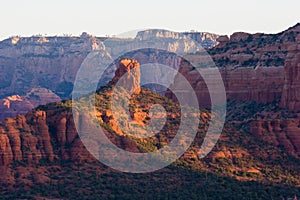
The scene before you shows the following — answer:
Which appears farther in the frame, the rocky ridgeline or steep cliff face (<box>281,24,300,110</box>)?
steep cliff face (<box>281,24,300,110</box>)

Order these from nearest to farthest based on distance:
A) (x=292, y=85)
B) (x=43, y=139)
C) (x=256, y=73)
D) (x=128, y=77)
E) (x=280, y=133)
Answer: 1. (x=43, y=139)
2. (x=128, y=77)
3. (x=280, y=133)
4. (x=292, y=85)
5. (x=256, y=73)

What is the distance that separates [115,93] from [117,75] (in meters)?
6.98

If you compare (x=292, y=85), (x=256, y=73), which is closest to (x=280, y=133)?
(x=292, y=85)

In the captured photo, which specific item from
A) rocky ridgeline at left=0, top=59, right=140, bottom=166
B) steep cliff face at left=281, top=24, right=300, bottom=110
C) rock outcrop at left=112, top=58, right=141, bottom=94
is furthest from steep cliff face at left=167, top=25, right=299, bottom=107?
rocky ridgeline at left=0, top=59, right=140, bottom=166

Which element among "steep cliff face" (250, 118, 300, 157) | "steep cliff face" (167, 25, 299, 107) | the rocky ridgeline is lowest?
"steep cliff face" (250, 118, 300, 157)

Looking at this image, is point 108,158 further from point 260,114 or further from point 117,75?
point 260,114

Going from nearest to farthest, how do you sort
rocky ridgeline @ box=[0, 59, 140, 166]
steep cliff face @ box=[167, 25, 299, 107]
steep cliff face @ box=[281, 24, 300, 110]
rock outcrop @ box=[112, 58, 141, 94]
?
rocky ridgeline @ box=[0, 59, 140, 166]
rock outcrop @ box=[112, 58, 141, 94]
steep cliff face @ box=[281, 24, 300, 110]
steep cliff face @ box=[167, 25, 299, 107]

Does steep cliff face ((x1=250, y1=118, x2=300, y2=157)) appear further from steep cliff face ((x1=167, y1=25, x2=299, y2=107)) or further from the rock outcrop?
the rock outcrop

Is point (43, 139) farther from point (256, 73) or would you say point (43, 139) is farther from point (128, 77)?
point (256, 73)

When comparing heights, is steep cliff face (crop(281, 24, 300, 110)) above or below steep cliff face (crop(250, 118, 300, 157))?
above

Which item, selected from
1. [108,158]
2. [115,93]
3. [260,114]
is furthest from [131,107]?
[260,114]

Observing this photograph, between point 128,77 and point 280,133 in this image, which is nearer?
point 128,77

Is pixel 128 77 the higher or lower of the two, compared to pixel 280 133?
higher

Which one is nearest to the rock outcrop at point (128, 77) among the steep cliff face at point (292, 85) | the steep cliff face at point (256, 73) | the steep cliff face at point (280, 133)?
the steep cliff face at point (280, 133)
